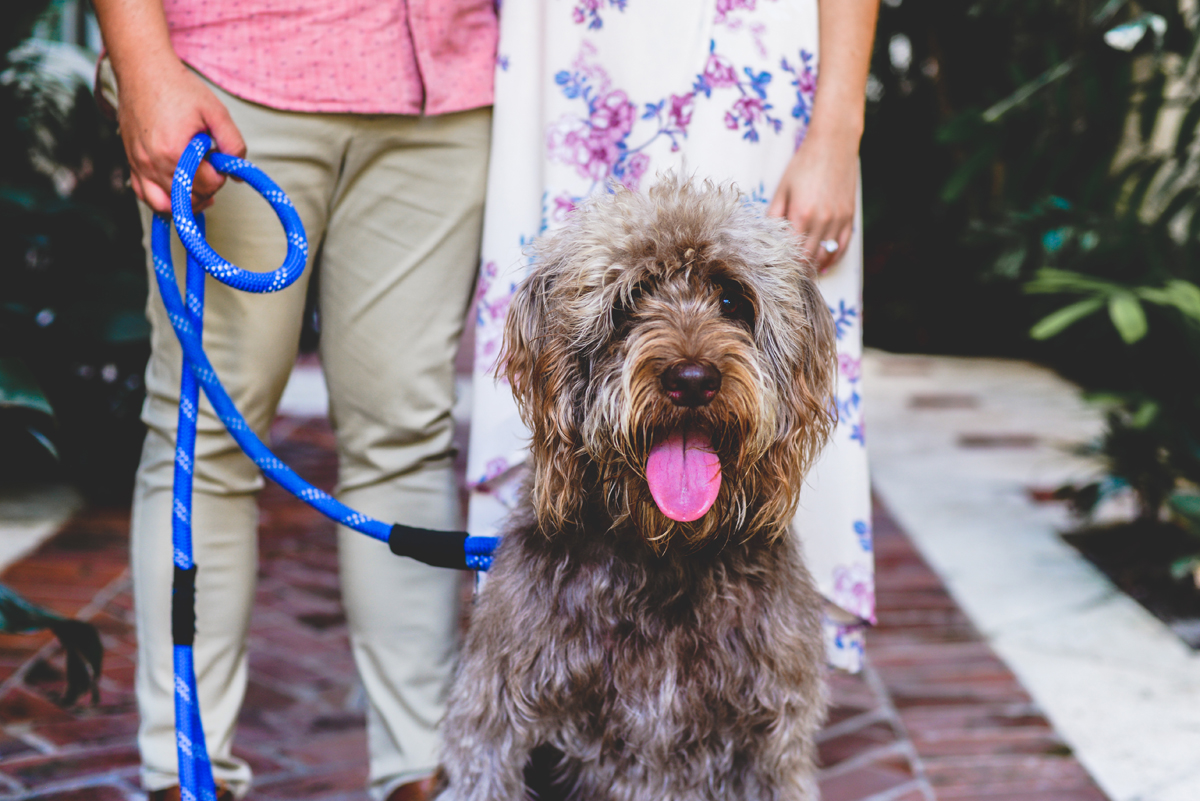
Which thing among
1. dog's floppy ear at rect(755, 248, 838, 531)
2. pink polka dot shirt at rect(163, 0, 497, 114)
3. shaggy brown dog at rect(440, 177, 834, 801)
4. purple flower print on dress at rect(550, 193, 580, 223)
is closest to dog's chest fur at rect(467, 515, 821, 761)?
shaggy brown dog at rect(440, 177, 834, 801)

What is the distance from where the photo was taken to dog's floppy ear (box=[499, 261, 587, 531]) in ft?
5.93

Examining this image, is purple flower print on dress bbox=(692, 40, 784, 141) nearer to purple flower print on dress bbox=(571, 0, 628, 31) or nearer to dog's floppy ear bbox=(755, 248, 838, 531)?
purple flower print on dress bbox=(571, 0, 628, 31)

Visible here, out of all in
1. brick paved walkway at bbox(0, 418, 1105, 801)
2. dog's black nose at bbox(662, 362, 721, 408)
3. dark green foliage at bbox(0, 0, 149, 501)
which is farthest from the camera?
dark green foliage at bbox(0, 0, 149, 501)

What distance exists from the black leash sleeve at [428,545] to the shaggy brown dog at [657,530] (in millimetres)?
150

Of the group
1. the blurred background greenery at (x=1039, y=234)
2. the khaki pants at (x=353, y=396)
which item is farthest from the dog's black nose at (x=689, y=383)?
the blurred background greenery at (x=1039, y=234)

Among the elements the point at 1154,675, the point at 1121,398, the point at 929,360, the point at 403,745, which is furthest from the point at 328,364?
the point at 929,360

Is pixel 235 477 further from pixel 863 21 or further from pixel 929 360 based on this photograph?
pixel 929 360

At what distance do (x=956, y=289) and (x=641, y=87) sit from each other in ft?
27.5

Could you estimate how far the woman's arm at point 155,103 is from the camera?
192 cm

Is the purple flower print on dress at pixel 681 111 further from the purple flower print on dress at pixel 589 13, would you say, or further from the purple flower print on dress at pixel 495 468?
the purple flower print on dress at pixel 495 468

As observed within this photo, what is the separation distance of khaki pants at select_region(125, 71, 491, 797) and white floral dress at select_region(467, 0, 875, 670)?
111 millimetres

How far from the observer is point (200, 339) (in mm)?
2018

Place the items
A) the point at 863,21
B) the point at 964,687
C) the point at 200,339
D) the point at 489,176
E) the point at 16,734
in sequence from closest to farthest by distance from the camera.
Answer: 1. the point at 200,339
2. the point at 863,21
3. the point at 489,176
4. the point at 16,734
5. the point at 964,687

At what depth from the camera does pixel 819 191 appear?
2.20 metres
